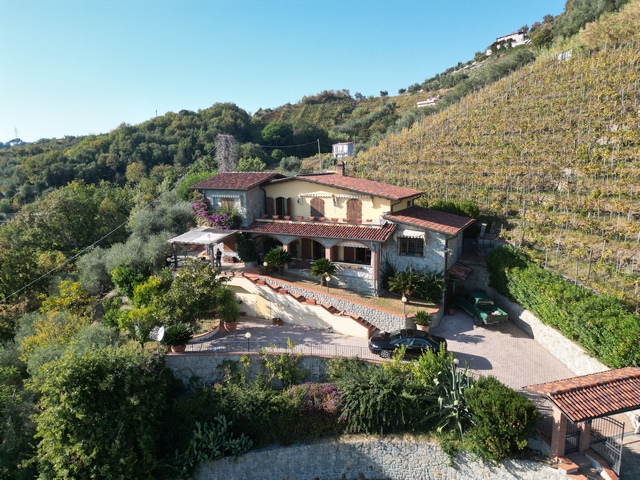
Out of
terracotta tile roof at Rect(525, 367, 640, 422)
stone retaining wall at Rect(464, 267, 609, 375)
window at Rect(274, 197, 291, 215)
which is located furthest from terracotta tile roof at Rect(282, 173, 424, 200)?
terracotta tile roof at Rect(525, 367, 640, 422)

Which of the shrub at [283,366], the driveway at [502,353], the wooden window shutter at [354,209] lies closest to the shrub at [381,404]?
the shrub at [283,366]

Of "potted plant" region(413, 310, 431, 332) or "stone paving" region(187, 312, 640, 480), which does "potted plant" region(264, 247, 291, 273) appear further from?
"potted plant" region(413, 310, 431, 332)

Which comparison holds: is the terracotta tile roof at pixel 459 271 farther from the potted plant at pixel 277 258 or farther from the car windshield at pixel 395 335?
the potted plant at pixel 277 258

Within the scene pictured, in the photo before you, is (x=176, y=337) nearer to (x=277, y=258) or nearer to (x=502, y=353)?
(x=277, y=258)

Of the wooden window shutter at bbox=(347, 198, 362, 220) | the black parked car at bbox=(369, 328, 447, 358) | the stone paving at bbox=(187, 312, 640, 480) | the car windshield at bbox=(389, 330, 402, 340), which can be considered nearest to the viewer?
the stone paving at bbox=(187, 312, 640, 480)

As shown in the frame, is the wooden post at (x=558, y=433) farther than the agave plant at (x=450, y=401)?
No

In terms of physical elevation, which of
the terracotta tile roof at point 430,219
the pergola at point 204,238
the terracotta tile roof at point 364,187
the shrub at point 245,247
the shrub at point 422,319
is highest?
the terracotta tile roof at point 364,187
